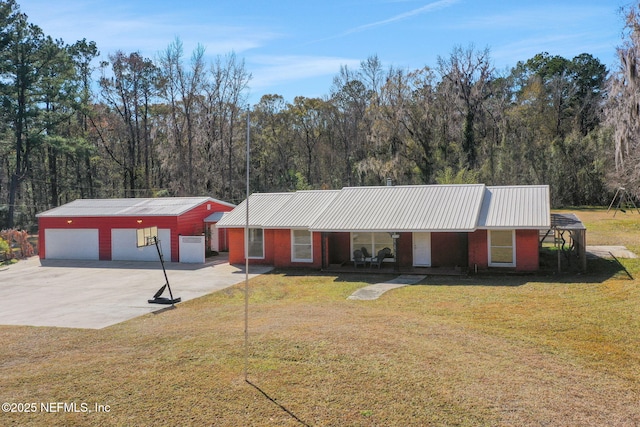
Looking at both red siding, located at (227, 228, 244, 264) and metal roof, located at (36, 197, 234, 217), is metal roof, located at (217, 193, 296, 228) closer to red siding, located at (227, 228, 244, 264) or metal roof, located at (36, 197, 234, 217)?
red siding, located at (227, 228, 244, 264)

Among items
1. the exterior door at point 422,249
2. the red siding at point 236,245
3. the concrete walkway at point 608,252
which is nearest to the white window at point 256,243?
the red siding at point 236,245

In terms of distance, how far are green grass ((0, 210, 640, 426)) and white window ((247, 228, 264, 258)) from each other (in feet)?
28.5

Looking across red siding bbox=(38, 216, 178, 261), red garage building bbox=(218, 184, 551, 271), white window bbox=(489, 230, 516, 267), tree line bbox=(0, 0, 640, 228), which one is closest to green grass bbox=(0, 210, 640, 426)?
white window bbox=(489, 230, 516, 267)

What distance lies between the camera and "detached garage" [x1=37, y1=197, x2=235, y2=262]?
25.4 metres

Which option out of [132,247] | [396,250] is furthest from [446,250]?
[132,247]

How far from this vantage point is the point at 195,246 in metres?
24.6

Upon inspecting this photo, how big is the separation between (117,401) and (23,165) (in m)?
38.9

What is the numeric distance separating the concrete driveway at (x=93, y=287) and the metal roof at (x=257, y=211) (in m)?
1.99

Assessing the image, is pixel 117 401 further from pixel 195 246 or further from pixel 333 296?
pixel 195 246

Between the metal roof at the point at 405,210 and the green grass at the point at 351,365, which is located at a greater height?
the metal roof at the point at 405,210

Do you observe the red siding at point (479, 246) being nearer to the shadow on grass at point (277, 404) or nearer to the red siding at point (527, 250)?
the red siding at point (527, 250)

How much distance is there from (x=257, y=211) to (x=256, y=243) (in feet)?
5.71

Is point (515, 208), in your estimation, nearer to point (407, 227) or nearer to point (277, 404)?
point (407, 227)

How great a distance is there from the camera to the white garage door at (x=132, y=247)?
2538cm
